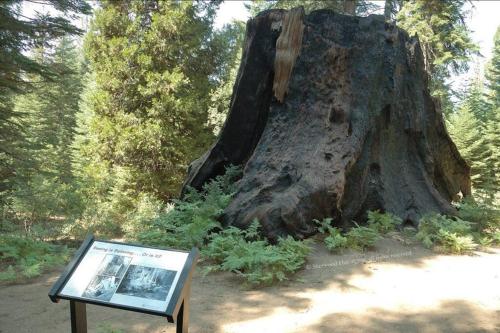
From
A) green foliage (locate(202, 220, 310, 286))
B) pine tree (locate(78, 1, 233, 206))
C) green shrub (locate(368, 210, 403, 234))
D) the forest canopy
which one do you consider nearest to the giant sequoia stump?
green shrub (locate(368, 210, 403, 234))

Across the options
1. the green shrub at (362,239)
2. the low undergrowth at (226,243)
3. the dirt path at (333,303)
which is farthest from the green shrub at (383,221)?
the low undergrowth at (226,243)

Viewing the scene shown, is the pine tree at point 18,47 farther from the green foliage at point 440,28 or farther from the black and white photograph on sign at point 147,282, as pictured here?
the green foliage at point 440,28

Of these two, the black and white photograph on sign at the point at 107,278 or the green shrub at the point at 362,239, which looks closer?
the black and white photograph on sign at the point at 107,278

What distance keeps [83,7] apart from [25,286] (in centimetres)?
698

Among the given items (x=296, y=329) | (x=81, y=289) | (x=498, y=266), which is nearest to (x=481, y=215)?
(x=498, y=266)

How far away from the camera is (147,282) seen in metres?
3.01

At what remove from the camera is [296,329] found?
13.1 feet

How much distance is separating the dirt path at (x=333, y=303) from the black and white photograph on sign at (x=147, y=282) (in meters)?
1.29

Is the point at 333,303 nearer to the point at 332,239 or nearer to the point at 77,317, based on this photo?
the point at 332,239

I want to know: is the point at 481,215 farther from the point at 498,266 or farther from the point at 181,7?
the point at 181,7

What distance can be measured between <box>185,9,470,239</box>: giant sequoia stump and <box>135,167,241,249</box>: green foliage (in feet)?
1.22

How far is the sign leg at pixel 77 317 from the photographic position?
325 centimetres

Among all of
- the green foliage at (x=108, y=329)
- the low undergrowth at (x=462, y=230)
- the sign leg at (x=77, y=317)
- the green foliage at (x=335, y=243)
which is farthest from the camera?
the low undergrowth at (x=462, y=230)

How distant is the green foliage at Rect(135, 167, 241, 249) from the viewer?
22.1 ft
